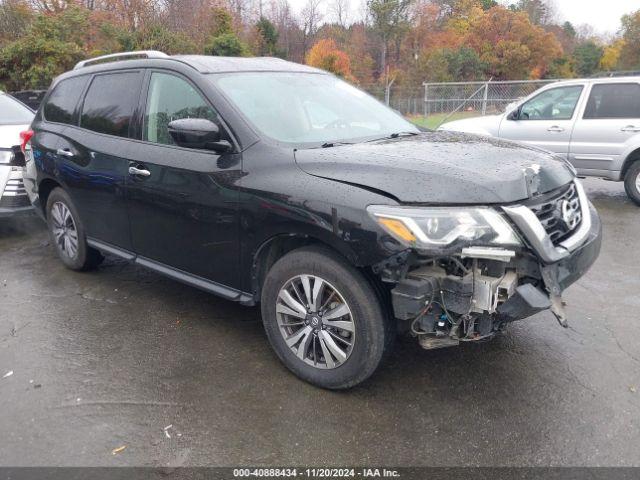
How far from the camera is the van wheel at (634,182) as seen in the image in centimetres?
753

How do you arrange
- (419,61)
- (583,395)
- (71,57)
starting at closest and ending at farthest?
(583,395) → (71,57) → (419,61)

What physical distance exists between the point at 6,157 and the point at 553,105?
7.58 meters

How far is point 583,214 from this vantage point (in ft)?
10.8

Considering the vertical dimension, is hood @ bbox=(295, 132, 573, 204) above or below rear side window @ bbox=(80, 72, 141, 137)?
below

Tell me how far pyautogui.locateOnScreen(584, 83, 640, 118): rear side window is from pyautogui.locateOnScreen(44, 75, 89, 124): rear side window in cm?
684

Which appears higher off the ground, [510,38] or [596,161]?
[510,38]

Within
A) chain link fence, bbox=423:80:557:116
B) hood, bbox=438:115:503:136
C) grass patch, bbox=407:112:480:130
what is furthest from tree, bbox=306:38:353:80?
hood, bbox=438:115:503:136

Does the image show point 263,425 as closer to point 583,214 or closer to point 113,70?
point 583,214

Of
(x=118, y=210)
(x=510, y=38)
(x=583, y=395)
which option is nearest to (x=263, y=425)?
(x=583, y=395)

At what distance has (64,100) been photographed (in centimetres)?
499

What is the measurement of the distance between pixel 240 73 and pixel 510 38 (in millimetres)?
37816

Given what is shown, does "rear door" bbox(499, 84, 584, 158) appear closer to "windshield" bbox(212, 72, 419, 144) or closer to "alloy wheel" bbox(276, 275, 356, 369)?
"windshield" bbox(212, 72, 419, 144)

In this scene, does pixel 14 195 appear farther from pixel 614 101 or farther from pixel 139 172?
pixel 614 101

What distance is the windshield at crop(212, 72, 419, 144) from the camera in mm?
3467
